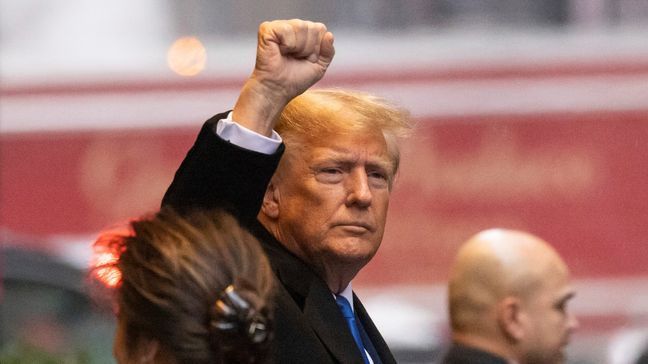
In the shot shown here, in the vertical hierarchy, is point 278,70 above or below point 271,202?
above

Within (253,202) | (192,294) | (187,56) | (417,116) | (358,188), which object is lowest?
(192,294)

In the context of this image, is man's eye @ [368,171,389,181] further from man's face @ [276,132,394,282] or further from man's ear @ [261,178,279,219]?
man's ear @ [261,178,279,219]

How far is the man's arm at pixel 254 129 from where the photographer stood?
297cm

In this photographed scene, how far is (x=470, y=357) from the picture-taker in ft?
15.0

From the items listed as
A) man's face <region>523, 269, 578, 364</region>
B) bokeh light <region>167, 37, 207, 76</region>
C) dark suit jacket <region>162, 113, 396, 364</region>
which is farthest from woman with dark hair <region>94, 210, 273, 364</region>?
bokeh light <region>167, 37, 207, 76</region>

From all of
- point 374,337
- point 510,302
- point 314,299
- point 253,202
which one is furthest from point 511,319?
point 253,202

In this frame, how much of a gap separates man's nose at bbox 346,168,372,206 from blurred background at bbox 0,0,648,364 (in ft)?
19.7

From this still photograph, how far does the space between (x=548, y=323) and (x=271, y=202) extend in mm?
1558

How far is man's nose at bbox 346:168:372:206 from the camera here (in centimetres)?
327

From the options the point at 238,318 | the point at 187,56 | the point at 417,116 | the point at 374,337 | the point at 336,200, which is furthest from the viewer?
the point at 187,56

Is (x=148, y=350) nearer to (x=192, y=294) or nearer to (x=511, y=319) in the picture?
(x=192, y=294)

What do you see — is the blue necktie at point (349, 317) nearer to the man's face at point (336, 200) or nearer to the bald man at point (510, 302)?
the man's face at point (336, 200)

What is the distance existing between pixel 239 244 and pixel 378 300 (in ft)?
23.3

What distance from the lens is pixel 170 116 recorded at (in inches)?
381
